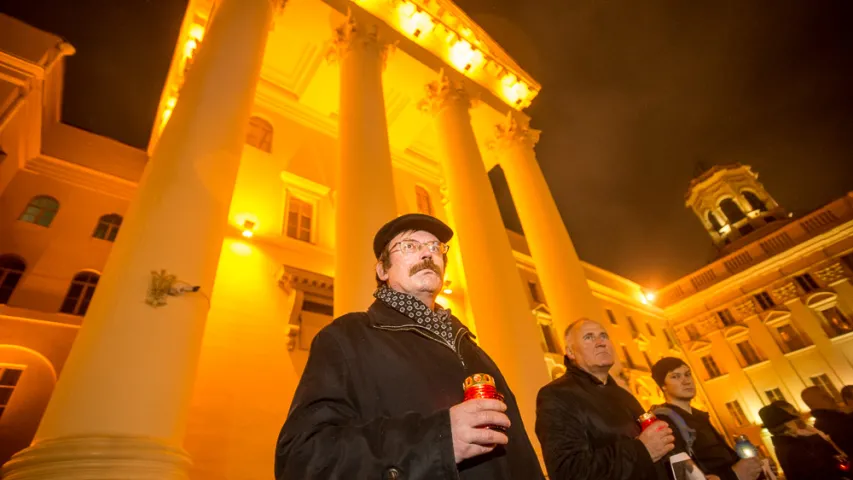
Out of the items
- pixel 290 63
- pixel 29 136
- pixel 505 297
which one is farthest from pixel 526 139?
pixel 29 136

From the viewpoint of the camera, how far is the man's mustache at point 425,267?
233 cm

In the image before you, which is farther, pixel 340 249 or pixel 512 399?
pixel 340 249

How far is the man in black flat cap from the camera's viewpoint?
1339mm

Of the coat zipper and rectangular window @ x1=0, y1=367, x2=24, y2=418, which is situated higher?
rectangular window @ x1=0, y1=367, x2=24, y2=418

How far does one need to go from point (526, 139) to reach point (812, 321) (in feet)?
77.8

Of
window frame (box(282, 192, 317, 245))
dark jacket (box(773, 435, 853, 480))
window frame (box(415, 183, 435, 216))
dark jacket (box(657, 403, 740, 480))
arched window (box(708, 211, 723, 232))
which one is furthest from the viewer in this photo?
arched window (box(708, 211, 723, 232))

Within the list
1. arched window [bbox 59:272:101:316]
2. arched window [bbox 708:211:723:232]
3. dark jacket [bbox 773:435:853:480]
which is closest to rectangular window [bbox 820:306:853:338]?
arched window [bbox 708:211:723:232]

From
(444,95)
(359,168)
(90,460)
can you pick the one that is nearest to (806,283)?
(444,95)

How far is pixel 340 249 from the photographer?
6.90 metres

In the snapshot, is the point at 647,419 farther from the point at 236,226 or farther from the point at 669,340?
the point at 669,340

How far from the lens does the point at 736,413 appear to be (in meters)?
26.4

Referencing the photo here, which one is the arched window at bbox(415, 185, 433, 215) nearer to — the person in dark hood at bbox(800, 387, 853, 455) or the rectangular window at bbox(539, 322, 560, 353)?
the rectangular window at bbox(539, 322, 560, 353)

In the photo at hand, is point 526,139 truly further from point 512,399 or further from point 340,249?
point 512,399

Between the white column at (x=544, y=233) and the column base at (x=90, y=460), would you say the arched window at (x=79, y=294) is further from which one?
the white column at (x=544, y=233)
